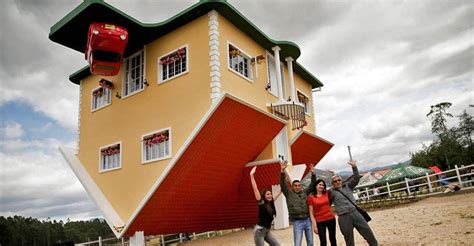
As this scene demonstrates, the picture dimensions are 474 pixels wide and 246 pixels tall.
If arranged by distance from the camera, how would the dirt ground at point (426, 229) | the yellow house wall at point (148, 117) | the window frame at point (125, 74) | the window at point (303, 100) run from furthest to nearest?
the window at point (303, 100), the window frame at point (125, 74), the yellow house wall at point (148, 117), the dirt ground at point (426, 229)

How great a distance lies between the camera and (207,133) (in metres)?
11.3

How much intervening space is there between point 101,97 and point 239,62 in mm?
7170

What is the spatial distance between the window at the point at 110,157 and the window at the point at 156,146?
5.44 ft

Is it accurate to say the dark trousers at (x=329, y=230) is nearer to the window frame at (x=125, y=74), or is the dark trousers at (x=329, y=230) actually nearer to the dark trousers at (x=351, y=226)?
the dark trousers at (x=351, y=226)

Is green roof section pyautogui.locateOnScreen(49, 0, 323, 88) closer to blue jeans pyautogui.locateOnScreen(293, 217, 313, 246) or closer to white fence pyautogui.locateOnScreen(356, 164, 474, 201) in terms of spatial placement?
blue jeans pyautogui.locateOnScreen(293, 217, 313, 246)

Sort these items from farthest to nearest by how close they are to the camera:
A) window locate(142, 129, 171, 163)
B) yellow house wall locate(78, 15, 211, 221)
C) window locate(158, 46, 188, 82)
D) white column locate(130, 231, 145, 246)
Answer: window locate(158, 46, 188, 82), window locate(142, 129, 171, 163), yellow house wall locate(78, 15, 211, 221), white column locate(130, 231, 145, 246)

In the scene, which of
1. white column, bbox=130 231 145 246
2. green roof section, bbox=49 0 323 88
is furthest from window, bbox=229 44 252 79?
white column, bbox=130 231 145 246

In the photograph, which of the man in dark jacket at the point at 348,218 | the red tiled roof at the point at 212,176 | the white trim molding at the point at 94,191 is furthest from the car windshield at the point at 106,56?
the man in dark jacket at the point at 348,218

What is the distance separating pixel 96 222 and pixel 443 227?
56124 mm

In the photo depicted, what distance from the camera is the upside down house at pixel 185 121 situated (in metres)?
12.1

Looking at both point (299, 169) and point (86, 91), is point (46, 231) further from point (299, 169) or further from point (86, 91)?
point (299, 169)

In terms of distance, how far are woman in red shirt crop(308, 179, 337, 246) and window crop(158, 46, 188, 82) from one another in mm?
7798

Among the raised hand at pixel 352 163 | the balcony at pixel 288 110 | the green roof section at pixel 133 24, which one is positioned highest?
the green roof section at pixel 133 24

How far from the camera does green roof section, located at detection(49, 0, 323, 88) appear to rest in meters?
13.0
